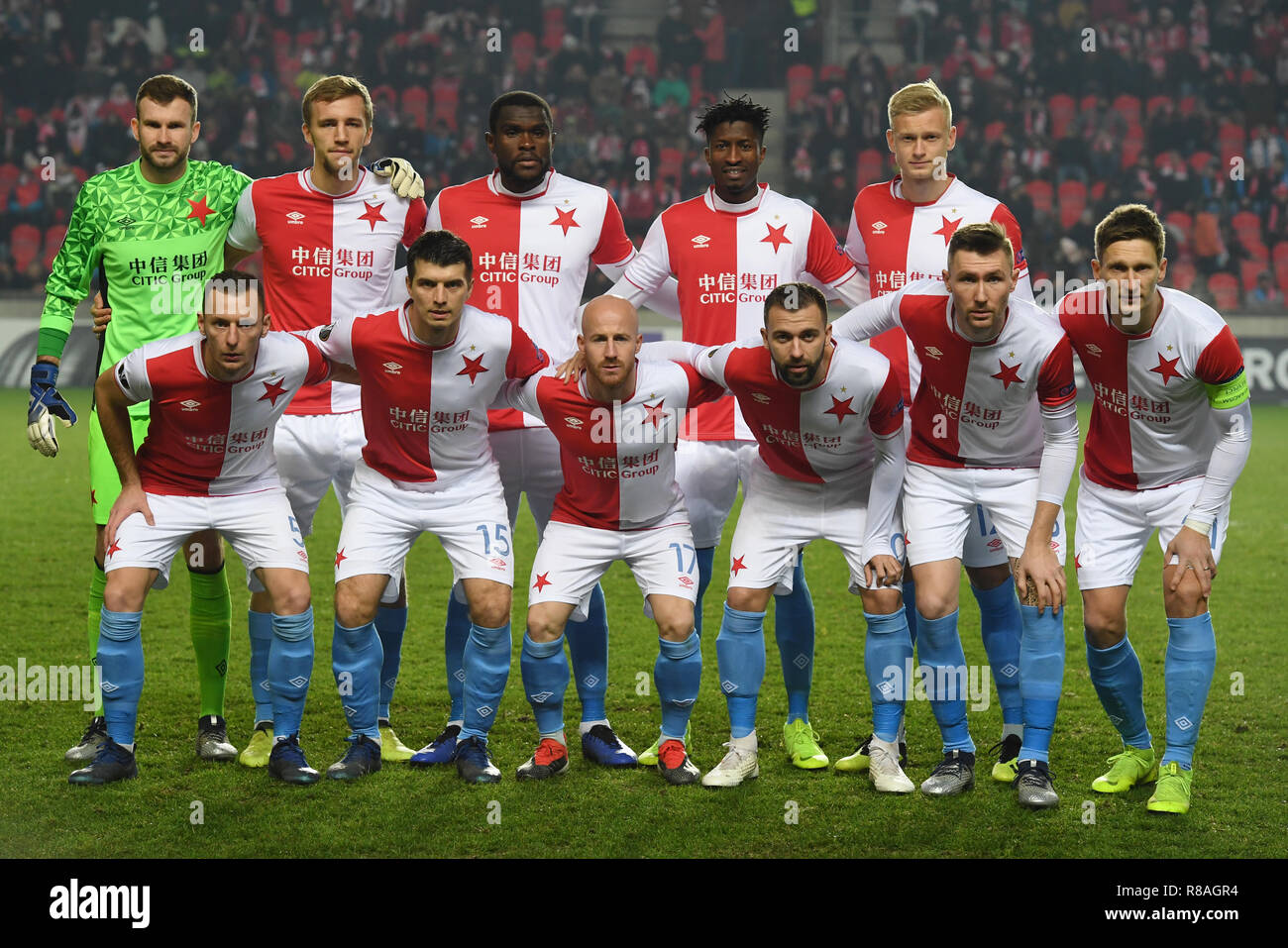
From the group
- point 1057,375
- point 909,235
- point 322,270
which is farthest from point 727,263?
point 322,270

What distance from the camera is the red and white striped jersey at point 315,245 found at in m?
5.43

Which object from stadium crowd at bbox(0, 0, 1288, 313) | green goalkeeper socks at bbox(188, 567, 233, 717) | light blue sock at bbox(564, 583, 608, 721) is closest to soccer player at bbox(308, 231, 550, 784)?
light blue sock at bbox(564, 583, 608, 721)

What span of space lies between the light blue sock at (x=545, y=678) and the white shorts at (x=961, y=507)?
1.28 m

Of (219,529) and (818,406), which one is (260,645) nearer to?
(219,529)

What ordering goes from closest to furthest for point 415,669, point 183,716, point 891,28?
point 183,716, point 415,669, point 891,28

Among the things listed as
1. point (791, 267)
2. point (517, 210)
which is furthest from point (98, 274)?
point (791, 267)

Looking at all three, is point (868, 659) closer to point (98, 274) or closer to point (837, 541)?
point (837, 541)

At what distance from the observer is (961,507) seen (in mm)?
5047

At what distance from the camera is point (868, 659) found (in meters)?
5.02

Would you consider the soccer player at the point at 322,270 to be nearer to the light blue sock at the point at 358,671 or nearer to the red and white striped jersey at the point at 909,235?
the light blue sock at the point at 358,671

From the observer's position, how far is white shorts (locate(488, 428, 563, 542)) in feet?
17.9

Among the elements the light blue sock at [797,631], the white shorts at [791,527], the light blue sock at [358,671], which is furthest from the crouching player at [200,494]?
the light blue sock at [797,631]

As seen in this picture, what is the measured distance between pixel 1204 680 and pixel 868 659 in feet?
3.62

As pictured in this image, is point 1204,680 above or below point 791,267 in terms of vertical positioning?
below
